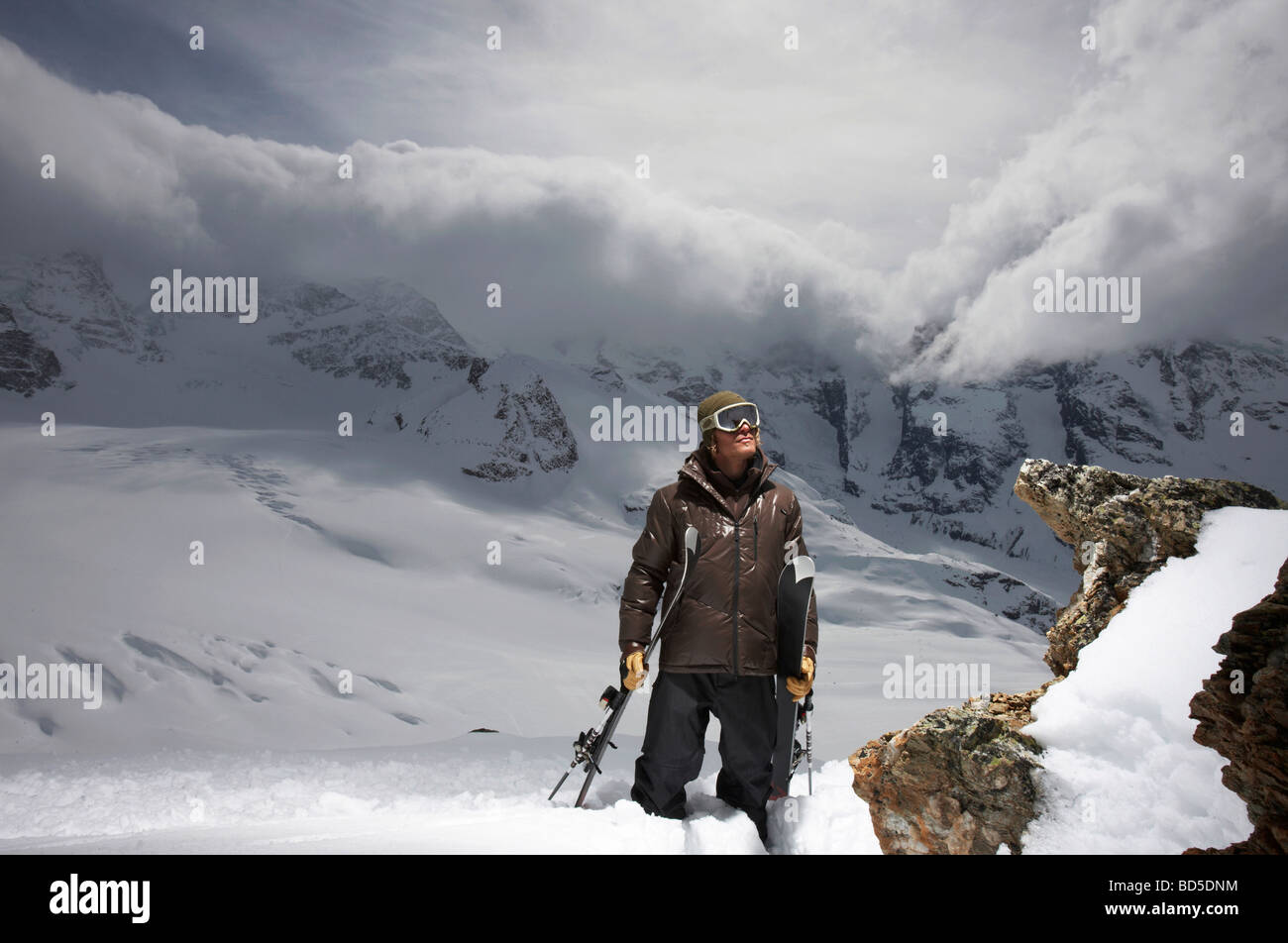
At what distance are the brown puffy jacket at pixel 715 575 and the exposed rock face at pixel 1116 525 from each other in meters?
2.18

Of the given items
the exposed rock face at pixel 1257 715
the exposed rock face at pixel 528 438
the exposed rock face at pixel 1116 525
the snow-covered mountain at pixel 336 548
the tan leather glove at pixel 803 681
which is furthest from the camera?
the exposed rock face at pixel 528 438

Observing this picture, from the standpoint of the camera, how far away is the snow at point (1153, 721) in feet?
11.1

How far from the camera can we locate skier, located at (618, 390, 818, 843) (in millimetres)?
4242

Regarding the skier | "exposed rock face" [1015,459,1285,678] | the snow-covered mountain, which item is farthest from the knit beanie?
the snow-covered mountain

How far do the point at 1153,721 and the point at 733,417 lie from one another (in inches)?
103

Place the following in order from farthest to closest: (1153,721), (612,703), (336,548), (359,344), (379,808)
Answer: (359,344)
(336,548)
(379,808)
(612,703)
(1153,721)

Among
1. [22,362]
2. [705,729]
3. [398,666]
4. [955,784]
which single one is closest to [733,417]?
[705,729]

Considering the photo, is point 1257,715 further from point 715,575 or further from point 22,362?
point 22,362

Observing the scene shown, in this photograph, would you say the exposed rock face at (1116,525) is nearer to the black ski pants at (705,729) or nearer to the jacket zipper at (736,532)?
the black ski pants at (705,729)

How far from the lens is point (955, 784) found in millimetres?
4090

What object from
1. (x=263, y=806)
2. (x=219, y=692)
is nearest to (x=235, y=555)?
(x=219, y=692)

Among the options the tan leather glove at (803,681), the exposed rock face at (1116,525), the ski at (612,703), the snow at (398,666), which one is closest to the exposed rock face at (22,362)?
the snow at (398,666)
